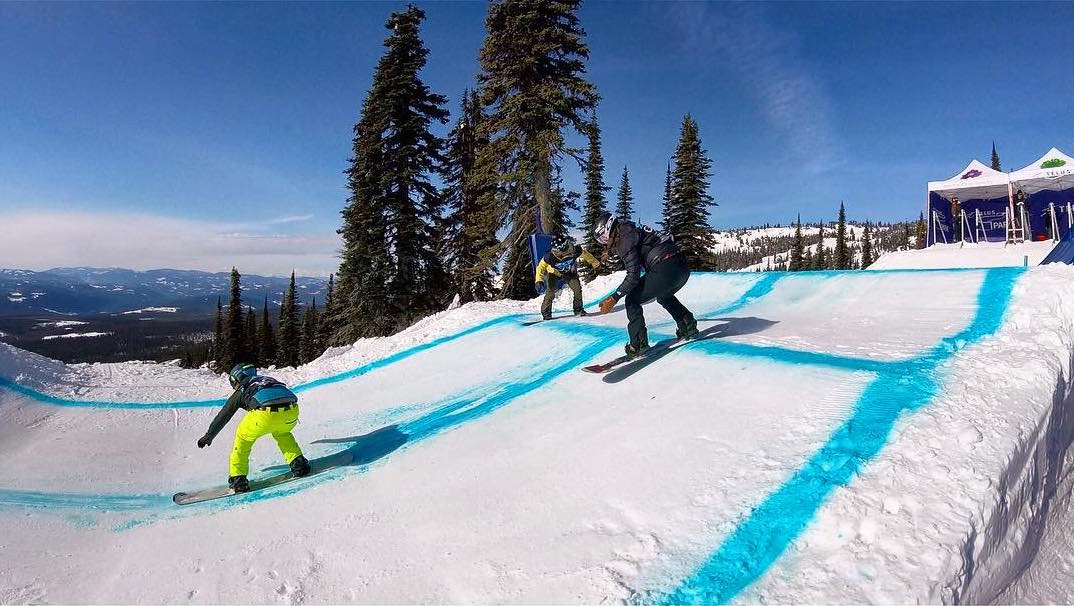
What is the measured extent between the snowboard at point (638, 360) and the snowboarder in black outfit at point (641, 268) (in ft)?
0.37

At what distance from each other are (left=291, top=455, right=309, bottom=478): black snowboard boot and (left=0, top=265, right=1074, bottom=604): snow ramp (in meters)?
0.17

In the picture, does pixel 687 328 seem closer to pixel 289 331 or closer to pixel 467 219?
pixel 467 219

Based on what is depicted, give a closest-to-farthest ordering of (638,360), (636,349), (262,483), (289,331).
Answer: (262,483) → (638,360) → (636,349) → (289,331)

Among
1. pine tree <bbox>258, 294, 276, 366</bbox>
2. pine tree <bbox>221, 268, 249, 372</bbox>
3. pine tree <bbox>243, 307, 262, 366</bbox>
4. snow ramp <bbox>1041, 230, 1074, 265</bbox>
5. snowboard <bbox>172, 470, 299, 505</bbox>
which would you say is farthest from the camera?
pine tree <bbox>258, 294, 276, 366</bbox>

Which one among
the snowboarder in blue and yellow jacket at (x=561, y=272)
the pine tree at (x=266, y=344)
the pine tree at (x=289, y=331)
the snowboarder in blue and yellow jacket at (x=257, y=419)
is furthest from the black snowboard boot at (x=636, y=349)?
the pine tree at (x=266, y=344)

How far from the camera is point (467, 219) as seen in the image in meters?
22.9

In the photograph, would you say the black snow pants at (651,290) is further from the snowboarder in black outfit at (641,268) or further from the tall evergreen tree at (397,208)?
the tall evergreen tree at (397,208)

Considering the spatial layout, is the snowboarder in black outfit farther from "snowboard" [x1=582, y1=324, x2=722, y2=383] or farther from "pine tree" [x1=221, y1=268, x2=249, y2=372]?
"pine tree" [x1=221, y1=268, x2=249, y2=372]

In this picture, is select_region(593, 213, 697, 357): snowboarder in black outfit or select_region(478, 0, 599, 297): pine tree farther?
select_region(478, 0, 599, 297): pine tree

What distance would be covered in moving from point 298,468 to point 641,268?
449 centimetres

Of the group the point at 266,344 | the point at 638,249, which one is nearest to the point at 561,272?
the point at 638,249

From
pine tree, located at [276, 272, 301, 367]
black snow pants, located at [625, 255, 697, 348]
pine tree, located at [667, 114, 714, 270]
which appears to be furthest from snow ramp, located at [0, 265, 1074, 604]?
pine tree, located at [276, 272, 301, 367]

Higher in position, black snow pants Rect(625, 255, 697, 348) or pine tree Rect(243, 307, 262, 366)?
black snow pants Rect(625, 255, 697, 348)

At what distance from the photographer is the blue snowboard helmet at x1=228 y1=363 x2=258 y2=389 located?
4793 mm
